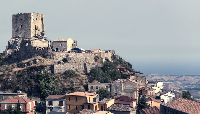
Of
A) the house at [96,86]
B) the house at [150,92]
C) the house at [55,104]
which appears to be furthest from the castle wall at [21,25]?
the house at [150,92]

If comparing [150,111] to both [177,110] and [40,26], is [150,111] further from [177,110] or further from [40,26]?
[40,26]

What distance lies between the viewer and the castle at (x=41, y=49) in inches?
2500

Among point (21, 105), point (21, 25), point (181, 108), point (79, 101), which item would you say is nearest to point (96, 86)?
point (79, 101)

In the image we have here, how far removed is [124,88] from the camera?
5994 cm

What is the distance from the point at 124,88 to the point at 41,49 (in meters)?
18.0

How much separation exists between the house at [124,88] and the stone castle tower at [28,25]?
23.8 m

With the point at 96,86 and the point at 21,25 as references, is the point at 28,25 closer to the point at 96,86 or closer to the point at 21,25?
the point at 21,25

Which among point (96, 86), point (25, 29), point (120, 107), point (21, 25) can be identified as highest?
point (21, 25)

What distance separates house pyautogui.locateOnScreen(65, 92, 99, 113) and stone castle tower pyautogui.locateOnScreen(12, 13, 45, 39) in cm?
2670

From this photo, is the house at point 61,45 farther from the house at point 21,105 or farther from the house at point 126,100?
the house at point 21,105

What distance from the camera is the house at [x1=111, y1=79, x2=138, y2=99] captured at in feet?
192

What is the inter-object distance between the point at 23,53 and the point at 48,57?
21.3 feet

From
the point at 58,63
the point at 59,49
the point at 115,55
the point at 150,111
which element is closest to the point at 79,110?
the point at 150,111

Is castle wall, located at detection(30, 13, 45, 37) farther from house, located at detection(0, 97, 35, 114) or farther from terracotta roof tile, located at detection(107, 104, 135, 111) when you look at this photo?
terracotta roof tile, located at detection(107, 104, 135, 111)
